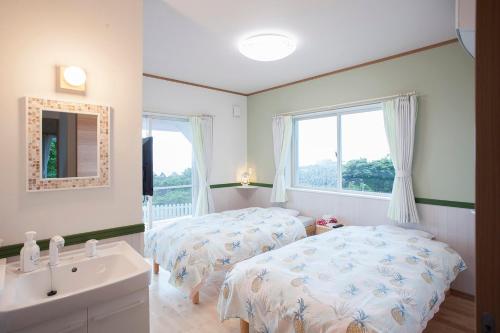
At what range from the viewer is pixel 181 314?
248 centimetres

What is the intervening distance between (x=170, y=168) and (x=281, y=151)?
177cm

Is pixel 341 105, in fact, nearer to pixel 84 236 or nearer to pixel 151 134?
pixel 151 134

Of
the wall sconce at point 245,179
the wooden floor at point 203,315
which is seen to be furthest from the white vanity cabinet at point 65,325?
the wall sconce at point 245,179

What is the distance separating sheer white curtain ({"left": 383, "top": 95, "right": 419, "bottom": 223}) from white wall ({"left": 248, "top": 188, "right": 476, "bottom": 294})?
0.17 meters

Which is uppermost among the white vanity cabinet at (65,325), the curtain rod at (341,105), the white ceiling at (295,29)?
the white ceiling at (295,29)

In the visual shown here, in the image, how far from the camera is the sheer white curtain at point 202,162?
4.28 metres

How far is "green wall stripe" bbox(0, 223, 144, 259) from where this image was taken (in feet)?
4.97

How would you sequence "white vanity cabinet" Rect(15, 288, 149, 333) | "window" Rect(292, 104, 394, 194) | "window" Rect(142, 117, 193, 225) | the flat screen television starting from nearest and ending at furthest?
"white vanity cabinet" Rect(15, 288, 149, 333), the flat screen television, "window" Rect(292, 104, 394, 194), "window" Rect(142, 117, 193, 225)

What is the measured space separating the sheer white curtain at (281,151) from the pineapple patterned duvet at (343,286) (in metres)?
1.74

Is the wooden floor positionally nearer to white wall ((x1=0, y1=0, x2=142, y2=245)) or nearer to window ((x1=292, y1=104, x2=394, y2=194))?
white wall ((x1=0, y1=0, x2=142, y2=245))

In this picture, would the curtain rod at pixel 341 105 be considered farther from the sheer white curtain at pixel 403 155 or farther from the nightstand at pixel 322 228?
the nightstand at pixel 322 228

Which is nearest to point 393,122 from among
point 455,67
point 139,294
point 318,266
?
point 455,67

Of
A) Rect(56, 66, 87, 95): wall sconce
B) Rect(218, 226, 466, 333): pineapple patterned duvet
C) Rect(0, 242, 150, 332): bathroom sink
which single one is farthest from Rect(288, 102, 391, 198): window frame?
Rect(56, 66, 87, 95): wall sconce

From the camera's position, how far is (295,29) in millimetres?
2527
